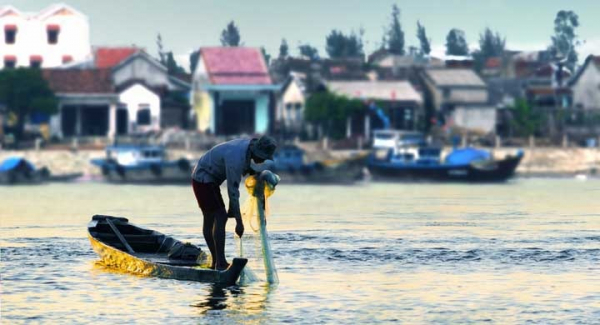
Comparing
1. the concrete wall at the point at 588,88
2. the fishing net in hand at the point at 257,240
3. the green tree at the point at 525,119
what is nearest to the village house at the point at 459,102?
the green tree at the point at 525,119

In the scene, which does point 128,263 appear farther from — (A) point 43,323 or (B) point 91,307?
(A) point 43,323

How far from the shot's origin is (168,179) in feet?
238

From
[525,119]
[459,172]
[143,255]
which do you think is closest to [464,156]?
Result: [459,172]

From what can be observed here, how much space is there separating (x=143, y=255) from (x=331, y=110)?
62646 mm

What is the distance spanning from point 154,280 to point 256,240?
1.92 meters

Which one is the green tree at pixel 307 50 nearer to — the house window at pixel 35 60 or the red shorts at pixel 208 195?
the house window at pixel 35 60

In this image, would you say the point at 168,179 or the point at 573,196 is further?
the point at 168,179

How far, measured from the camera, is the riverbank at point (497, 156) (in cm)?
7744

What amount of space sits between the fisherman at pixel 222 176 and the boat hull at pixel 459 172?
181 ft

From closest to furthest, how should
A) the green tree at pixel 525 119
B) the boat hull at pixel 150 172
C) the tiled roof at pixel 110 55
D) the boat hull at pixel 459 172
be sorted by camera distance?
the boat hull at pixel 150 172, the boat hull at pixel 459 172, the green tree at pixel 525 119, the tiled roof at pixel 110 55

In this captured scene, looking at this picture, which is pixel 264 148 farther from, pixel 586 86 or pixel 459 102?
pixel 586 86

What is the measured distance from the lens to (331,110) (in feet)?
288

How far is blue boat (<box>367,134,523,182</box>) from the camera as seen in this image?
7631 centimetres

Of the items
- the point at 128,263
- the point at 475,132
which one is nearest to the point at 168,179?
the point at 475,132
